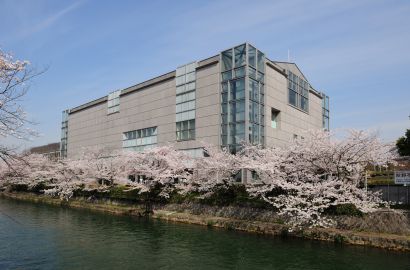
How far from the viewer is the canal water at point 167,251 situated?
16094 millimetres

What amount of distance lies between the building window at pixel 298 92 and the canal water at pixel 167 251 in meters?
27.1

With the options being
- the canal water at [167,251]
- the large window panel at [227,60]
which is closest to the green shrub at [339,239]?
the canal water at [167,251]

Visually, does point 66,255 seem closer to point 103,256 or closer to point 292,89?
point 103,256

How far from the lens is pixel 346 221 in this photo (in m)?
22.5

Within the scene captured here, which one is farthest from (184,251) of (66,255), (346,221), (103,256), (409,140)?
(409,140)

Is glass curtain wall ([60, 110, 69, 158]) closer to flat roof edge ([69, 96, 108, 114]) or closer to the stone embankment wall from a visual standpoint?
flat roof edge ([69, 96, 108, 114])

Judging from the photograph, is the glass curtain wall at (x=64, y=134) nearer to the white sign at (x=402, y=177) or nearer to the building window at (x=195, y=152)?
the building window at (x=195, y=152)

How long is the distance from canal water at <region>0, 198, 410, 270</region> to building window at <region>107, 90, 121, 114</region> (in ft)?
108

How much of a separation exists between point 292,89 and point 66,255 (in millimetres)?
37458

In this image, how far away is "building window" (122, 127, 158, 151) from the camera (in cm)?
4888

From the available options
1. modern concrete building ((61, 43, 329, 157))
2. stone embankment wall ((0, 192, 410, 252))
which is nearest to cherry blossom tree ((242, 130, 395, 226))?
stone embankment wall ((0, 192, 410, 252))

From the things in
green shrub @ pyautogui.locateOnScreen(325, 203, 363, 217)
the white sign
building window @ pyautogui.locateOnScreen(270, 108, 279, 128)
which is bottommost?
green shrub @ pyautogui.locateOnScreen(325, 203, 363, 217)

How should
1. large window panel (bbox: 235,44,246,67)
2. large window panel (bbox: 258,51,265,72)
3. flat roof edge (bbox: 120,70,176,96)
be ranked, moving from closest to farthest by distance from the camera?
large window panel (bbox: 235,44,246,67) < large window panel (bbox: 258,51,265,72) < flat roof edge (bbox: 120,70,176,96)

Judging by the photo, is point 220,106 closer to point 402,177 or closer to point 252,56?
point 252,56
